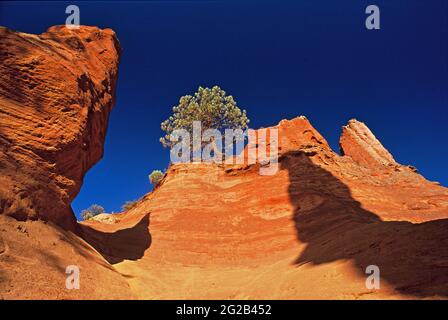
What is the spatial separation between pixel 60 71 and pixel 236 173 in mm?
16830

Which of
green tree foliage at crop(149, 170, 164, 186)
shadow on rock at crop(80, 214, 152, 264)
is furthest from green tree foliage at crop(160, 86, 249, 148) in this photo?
shadow on rock at crop(80, 214, 152, 264)

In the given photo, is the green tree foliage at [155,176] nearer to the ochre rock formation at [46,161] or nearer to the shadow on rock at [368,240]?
the shadow on rock at [368,240]

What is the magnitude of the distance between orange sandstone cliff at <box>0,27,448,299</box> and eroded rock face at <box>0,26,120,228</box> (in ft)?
0.13

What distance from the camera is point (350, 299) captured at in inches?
249

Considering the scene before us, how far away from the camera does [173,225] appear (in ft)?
62.3

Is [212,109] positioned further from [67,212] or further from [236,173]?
[67,212]

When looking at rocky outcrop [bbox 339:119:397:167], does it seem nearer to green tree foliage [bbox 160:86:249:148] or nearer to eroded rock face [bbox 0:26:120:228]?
green tree foliage [bbox 160:86:249:148]

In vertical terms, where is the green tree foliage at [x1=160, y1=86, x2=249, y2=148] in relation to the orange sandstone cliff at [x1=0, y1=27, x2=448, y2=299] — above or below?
above

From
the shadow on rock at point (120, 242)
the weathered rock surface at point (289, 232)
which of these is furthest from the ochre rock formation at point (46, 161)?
the weathered rock surface at point (289, 232)

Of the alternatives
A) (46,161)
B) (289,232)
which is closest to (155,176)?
(289,232)

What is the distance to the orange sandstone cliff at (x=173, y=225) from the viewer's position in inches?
293

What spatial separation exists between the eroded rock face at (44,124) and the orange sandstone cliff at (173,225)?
1.5 inches

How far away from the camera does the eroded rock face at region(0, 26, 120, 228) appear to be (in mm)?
9156

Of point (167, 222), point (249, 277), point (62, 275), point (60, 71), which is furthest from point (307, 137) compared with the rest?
point (62, 275)
